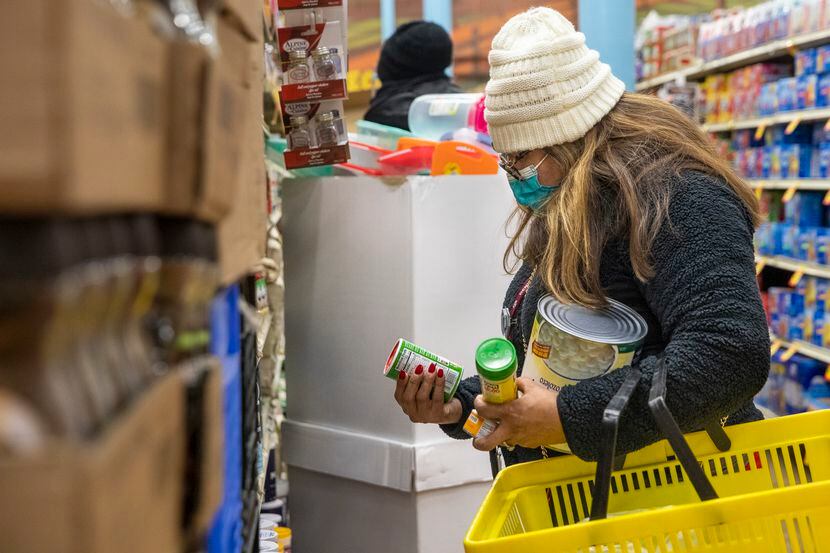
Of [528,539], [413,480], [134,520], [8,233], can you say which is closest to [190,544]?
[134,520]

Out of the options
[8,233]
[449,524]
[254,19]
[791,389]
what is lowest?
[791,389]

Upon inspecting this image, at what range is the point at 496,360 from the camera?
5.27 feet

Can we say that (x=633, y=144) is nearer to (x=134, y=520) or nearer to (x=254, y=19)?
(x=254, y=19)

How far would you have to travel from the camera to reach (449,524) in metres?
2.86

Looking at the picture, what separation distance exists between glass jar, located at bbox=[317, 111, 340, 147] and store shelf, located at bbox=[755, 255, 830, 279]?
3.30 m

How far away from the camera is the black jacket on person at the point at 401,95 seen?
4.19 meters

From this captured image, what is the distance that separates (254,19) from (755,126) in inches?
220

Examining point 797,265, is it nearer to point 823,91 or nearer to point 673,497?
point 823,91

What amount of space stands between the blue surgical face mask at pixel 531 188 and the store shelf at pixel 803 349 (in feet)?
12.7

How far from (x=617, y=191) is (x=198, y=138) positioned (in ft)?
3.99

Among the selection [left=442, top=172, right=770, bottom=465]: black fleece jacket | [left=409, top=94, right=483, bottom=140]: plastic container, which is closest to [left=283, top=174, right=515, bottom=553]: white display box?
[left=409, top=94, right=483, bottom=140]: plastic container

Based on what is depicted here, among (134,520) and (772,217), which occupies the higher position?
(134,520)

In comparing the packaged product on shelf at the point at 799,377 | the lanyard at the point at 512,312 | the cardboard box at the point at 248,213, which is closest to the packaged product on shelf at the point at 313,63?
the lanyard at the point at 512,312

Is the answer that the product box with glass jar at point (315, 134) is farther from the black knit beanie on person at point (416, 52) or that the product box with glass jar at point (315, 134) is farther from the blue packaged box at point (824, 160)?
the blue packaged box at point (824, 160)
